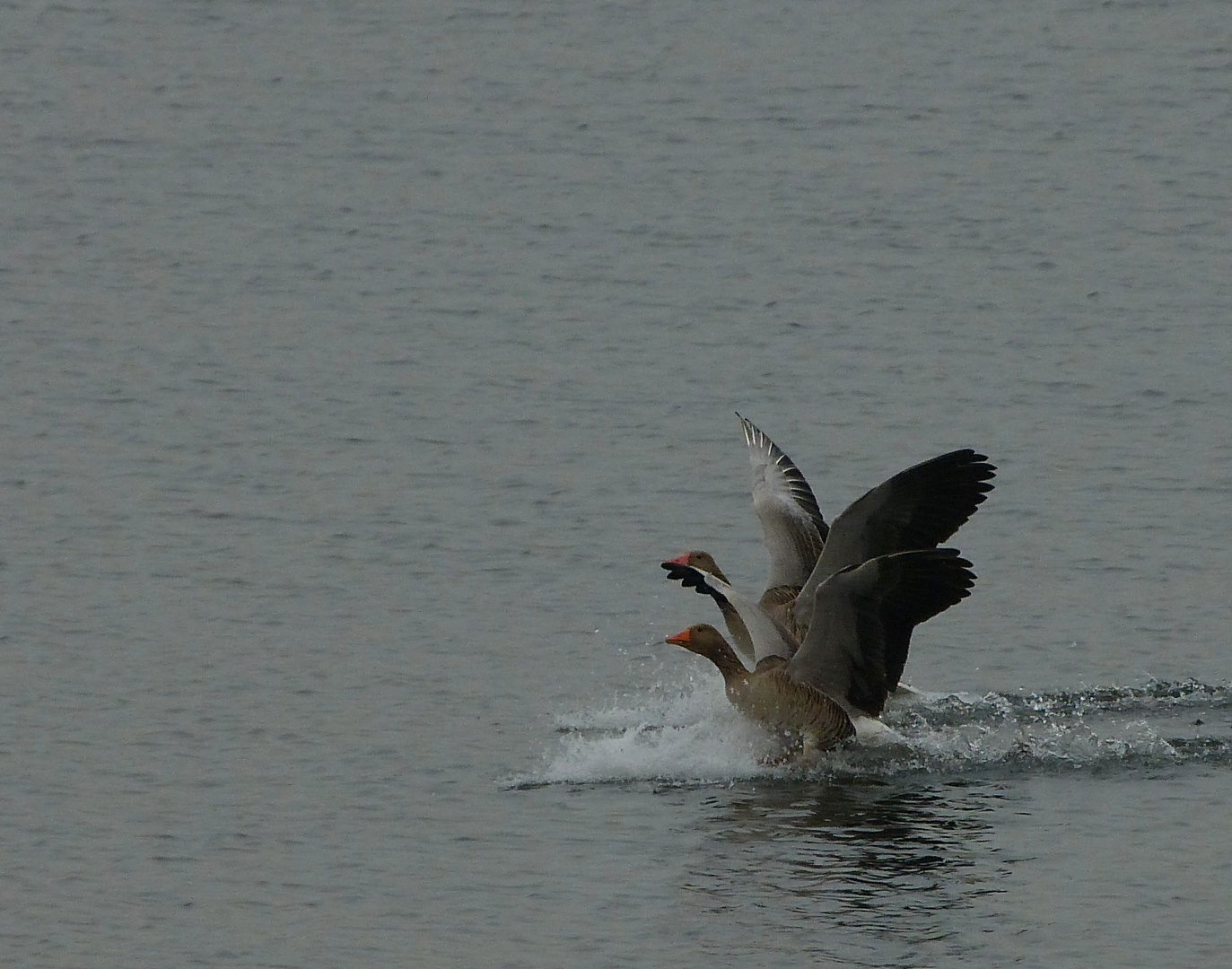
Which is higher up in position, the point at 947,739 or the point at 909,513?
the point at 909,513

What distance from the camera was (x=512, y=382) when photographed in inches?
757

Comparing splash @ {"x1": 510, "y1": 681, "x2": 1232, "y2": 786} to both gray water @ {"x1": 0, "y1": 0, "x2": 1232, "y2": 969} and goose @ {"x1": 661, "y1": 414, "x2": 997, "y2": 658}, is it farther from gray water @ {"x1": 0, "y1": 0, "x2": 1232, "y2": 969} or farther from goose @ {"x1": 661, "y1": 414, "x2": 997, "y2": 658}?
goose @ {"x1": 661, "y1": 414, "x2": 997, "y2": 658}

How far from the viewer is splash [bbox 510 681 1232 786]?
11688 mm

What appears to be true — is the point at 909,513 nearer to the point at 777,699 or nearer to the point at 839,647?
the point at 839,647

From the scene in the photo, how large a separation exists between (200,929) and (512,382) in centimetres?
981

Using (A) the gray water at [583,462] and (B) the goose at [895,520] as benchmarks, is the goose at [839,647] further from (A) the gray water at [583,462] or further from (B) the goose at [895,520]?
(B) the goose at [895,520]

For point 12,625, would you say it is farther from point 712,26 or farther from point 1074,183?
point 712,26

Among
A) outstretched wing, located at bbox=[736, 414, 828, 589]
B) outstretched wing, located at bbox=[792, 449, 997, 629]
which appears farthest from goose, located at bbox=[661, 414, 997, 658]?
outstretched wing, located at bbox=[736, 414, 828, 589]

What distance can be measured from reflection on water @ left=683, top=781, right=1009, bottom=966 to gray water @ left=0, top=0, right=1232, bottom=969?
0.03 metres

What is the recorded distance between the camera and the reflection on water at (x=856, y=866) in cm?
939

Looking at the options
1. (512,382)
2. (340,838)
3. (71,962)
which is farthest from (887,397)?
(71,962)

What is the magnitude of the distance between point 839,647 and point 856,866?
6.43 feet

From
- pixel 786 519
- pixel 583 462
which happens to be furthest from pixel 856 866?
pixel 583 462

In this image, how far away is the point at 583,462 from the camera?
17031mm
